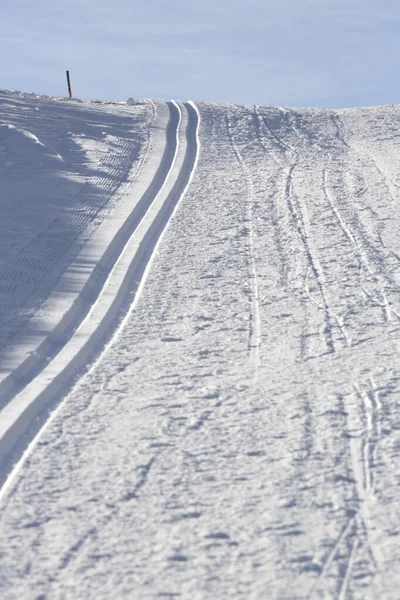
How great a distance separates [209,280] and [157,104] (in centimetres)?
1245

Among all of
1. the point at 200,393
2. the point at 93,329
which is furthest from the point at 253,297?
the point at 200,393

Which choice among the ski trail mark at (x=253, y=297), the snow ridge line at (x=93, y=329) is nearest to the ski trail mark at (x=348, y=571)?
the snow ridge line at (x=93, y=329)

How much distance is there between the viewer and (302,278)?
611cm

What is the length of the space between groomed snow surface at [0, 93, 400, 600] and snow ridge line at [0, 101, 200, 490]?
0.02 m

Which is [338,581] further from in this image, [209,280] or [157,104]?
[157,104]

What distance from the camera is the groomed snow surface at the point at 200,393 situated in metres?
2.75

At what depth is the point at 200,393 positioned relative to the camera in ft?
13.5

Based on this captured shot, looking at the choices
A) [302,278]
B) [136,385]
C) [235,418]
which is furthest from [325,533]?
[302,278]

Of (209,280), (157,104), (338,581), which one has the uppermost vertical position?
(157,104)

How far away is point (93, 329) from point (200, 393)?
4.17 ft

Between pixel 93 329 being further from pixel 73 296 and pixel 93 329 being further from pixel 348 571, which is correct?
pixel 348 571

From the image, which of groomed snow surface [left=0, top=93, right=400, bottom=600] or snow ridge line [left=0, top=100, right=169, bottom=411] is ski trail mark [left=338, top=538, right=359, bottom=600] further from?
snow ridge line [left=0, top=100, right=169, bottom=411]

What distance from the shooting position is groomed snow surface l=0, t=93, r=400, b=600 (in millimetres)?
2752

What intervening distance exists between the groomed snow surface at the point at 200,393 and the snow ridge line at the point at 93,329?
18mm
